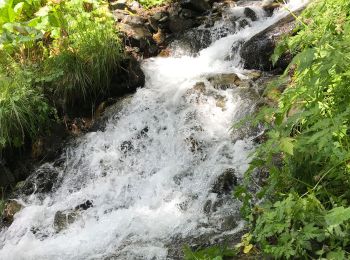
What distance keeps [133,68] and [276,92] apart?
99.2 inches

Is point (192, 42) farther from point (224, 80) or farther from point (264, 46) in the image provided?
point (224, 80)

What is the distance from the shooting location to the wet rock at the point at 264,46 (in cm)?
632

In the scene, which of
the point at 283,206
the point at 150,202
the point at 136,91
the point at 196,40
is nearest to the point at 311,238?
the point at 283,206

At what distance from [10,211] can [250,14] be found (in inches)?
238

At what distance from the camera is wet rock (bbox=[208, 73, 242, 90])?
234 inches

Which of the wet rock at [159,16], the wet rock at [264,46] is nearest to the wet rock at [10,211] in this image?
the wet rock at [264,46]

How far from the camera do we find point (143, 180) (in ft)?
16.1

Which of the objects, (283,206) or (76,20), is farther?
(76,20)

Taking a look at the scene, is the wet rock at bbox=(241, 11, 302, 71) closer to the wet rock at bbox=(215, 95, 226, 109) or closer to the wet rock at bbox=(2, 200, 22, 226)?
the wet rock at bbox=(215, 95, 226, 109)

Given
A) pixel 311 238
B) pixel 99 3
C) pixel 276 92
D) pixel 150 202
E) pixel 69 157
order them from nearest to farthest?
pixel 311 238, pixel 150 202, pixel 276 92, pixel 69 157, pixel 99 3

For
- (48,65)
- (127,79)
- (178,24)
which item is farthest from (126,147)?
(178,24)

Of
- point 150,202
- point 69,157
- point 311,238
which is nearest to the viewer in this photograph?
point 311,238

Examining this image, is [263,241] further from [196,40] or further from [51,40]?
[196,40]

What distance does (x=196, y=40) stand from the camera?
780cm
